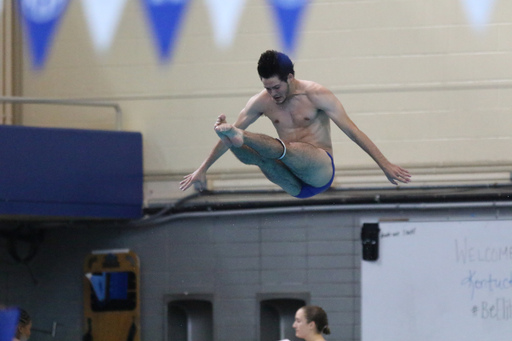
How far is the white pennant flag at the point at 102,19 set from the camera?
4578 mm

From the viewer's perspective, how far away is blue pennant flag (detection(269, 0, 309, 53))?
14.3ft

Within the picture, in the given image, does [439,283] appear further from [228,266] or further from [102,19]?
[102,19]

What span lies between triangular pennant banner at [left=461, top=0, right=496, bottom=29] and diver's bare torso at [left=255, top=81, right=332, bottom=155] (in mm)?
1829

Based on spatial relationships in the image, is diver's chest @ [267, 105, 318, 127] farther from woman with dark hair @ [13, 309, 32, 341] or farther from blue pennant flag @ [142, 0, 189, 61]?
blue pennant flag @ [142, 0, 189, 61]

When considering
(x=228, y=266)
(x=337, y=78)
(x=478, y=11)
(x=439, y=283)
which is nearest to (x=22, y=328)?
(x=228, y=266)

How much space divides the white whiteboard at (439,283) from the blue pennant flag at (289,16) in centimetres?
145

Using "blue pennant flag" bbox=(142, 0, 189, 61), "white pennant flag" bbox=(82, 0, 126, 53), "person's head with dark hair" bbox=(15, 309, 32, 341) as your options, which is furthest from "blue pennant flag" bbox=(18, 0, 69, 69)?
"person's head with dark hair" bbox=(15, 309, 32, 341)

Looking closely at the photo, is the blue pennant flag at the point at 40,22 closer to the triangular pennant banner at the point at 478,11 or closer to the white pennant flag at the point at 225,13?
the white pennant flag at the point at 225,13

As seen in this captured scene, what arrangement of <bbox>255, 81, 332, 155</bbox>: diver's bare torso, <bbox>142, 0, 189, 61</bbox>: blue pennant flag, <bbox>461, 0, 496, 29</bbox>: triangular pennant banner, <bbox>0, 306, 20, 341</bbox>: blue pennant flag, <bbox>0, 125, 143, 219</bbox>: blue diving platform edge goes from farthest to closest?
<bbox>142, 0, 189, 61</bbox>: blue pennant flag, <bbox>461, 0, 496, 29</bbox>: triangular pennant banner, <bbox>0, 125, 143, 219</bbox>: blue diving platform edge, <bbox>255, 81, 332, 155</bbox>: diver's bare torso, <bbox>0, 306, 20, 341</bbox>: blue pennant flag

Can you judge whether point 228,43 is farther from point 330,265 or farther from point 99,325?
point 99,325

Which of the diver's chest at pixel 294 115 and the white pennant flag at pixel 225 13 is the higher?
the white pennant flag at pixel 225 13

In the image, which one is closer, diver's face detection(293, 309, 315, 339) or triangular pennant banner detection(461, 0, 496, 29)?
diver's face detection(293, 309, 315, 339)

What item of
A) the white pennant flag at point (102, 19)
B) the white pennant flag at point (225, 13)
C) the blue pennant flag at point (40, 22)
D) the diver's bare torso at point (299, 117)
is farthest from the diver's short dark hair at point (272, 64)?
the blue pennant flag at point (40, 22)

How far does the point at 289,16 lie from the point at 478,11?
1264 mm
